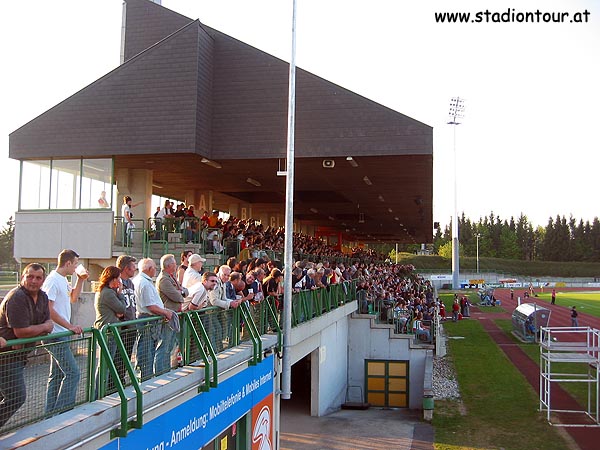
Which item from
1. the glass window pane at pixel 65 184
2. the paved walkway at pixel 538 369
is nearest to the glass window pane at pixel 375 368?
the paved walkway at pixel 538 369

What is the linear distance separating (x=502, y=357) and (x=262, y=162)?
17.1m

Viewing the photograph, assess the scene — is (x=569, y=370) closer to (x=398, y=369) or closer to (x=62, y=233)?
(x=398, y=369)

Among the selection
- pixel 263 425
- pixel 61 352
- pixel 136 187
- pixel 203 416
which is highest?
pixel 136 187

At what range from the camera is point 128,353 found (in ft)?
24.4

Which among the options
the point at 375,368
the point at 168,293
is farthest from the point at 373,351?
the point at 168,293

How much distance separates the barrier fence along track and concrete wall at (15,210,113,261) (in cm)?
1006

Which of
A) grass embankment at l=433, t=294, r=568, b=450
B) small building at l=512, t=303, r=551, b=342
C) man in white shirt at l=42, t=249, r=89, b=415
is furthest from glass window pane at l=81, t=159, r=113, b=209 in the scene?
small building at l=512, t=303, r=551, b=342

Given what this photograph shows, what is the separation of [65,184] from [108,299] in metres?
15.9

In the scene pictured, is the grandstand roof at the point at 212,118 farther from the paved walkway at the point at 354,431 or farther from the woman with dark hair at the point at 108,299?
the woman with dark hair at the point at 108,299

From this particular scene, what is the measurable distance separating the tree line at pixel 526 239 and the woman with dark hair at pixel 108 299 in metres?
141

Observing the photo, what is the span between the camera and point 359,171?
24.9 meters

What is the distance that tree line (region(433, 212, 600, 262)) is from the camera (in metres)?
156

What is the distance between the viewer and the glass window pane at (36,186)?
71.3 ft

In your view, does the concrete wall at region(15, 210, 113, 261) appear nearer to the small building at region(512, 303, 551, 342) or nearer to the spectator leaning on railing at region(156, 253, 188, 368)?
the spectator leaning on railing at region(156, 253, 188, 368)
